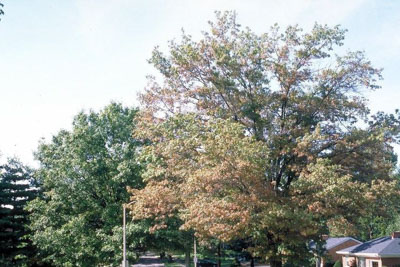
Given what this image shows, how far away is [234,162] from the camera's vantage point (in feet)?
61.7

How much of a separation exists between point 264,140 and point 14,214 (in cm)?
2423

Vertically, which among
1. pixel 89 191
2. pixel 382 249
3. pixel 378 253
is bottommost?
pixel 378 253

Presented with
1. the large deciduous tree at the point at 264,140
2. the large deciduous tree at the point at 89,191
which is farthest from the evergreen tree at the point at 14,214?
the large deciduous tree at the point at 264,140

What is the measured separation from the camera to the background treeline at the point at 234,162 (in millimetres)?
19109

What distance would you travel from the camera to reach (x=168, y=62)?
24.6m

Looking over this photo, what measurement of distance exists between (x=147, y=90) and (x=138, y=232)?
9.16 meters

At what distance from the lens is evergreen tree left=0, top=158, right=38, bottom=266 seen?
35.4 meters

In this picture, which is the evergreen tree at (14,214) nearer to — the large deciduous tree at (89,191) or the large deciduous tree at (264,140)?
the large deciduous tree at (89,191)

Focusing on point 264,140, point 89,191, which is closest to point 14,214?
point 89,191

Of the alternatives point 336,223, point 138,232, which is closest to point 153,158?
point 138,232

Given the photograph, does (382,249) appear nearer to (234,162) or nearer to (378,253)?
(378,253)

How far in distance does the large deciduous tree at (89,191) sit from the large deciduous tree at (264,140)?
18.8 ft

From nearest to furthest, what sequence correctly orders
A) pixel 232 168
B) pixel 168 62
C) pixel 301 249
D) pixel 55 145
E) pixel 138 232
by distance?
pixel 232 168, pixel 301 249, pixel 168 62, pixel 138 232, pixel 55 145

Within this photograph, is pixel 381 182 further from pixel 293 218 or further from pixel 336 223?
pixel 293 218
